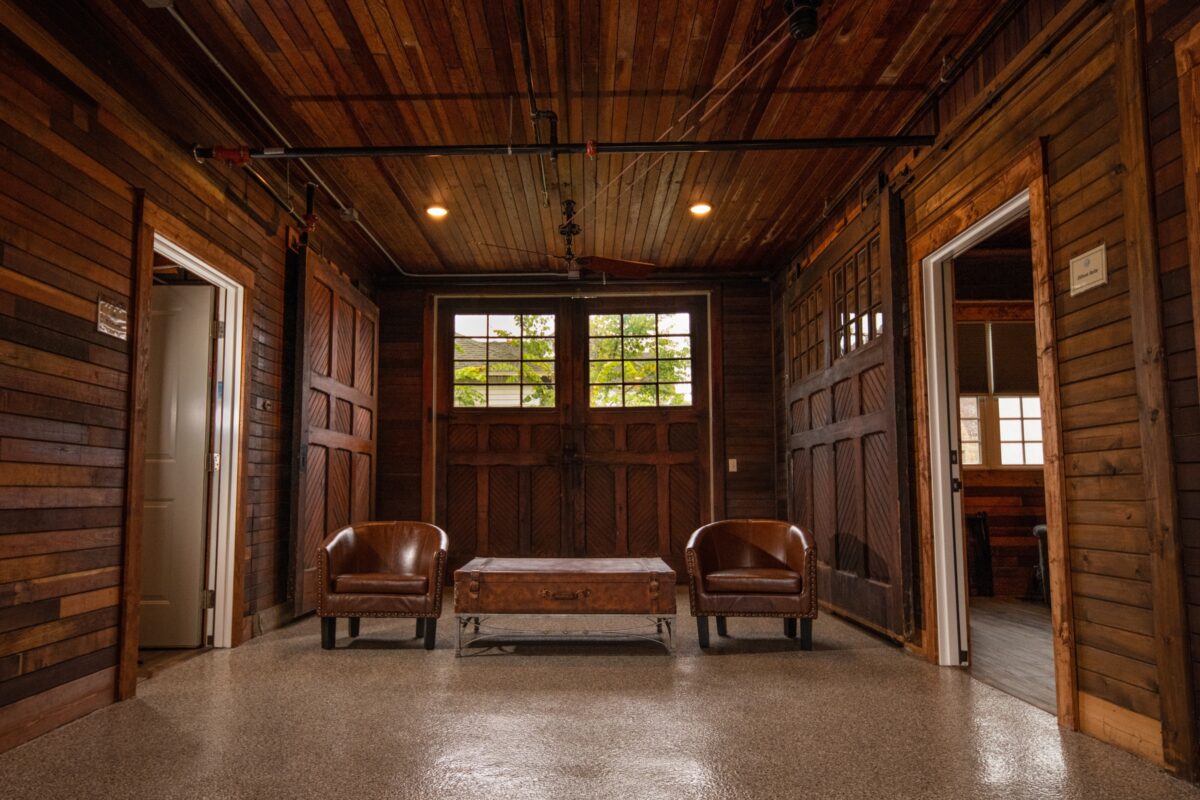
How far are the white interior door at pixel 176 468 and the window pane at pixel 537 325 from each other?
3.63 meters

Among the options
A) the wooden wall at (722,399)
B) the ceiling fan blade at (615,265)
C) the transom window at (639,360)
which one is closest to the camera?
the ceiling fan blade at (615,265)

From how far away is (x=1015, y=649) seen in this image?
4.70 metres

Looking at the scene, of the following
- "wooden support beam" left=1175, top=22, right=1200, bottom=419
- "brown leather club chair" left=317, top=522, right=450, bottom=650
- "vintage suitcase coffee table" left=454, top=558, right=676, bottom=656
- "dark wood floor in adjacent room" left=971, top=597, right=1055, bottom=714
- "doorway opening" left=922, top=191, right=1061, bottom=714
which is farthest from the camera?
"doorway opening" left=922, top=191, right=1061, bottom=714

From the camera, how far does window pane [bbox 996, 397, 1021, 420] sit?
7.29 m

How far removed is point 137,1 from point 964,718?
460 centimetres

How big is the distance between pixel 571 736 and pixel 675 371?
5.29 meters

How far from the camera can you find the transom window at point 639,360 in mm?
8008

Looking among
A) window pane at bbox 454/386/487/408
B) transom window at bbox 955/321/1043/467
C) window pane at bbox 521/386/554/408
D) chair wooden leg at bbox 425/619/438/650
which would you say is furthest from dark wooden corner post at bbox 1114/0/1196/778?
window pane at bbox 454/386/487/408

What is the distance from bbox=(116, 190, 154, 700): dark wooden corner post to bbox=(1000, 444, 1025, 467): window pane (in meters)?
6.74

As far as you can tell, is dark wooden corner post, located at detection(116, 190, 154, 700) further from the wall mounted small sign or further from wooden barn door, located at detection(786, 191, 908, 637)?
wooden barn door, located at detection(786, 191, 908, 637)

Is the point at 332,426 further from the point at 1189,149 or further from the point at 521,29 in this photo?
the point at 1189,149

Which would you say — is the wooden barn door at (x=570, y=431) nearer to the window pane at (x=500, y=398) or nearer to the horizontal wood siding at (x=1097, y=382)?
the window pane at (x=500, y=398)

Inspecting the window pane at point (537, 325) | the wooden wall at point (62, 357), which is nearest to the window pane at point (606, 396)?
the window pane at point (537, 325)

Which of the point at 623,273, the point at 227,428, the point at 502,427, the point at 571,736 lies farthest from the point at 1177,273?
the point at 502,427
